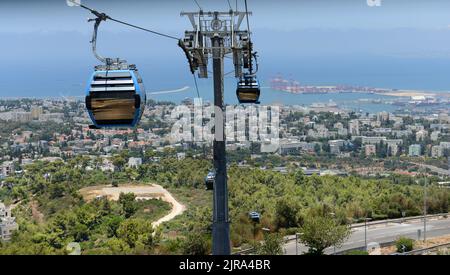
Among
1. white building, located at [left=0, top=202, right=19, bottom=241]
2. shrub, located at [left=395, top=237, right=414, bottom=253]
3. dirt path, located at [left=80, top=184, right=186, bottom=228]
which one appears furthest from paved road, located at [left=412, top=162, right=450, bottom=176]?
white building, located at [left=0, top=202, right=19, bottom=241]

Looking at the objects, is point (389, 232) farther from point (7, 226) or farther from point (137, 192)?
point (137, 192)

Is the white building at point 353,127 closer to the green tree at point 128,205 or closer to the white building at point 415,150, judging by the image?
the white building at point 415,150

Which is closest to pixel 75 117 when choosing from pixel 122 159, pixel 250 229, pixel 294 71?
pixel 122 159

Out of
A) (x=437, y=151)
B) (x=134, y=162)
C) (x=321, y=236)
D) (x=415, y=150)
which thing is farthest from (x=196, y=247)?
(x=415, y=150)

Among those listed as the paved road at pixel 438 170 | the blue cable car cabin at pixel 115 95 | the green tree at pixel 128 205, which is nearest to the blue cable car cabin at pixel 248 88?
the blue cable car cabin at pixel 115 95

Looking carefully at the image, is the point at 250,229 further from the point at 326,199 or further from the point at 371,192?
the point at 371,192
